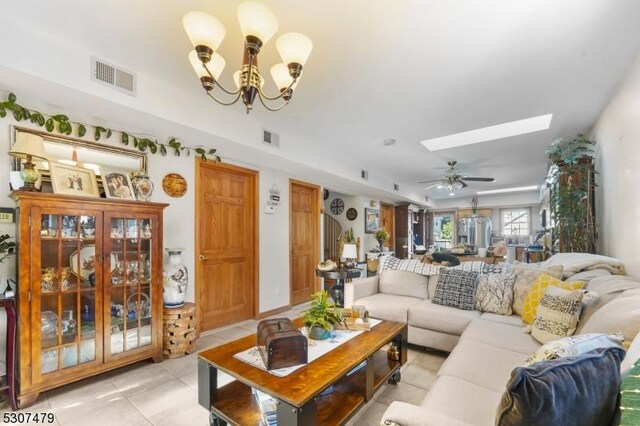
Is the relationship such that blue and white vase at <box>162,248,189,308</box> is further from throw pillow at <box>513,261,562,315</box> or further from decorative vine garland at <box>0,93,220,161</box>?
throw pillow at <box>513,261,562,315</box>

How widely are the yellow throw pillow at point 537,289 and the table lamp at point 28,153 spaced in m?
3.86

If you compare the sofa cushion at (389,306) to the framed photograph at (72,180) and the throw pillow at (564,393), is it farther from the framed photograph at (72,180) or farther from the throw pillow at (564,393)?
the framed photograph at (72,180)

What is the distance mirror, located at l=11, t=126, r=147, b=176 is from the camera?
2287 millimetres

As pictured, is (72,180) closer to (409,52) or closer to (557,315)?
(409,52)

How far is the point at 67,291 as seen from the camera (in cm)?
218

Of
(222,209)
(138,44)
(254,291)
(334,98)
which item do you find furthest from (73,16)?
(254,291)

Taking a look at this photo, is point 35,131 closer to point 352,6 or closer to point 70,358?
point 70,358

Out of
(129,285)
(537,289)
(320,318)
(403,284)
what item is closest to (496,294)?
(537,289)

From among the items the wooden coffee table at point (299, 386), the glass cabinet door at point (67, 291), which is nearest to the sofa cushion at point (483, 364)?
the wooden coffee table at point (299, 386)

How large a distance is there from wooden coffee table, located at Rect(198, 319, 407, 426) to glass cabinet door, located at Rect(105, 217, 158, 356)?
3.97ft

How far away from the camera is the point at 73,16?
1.75 m

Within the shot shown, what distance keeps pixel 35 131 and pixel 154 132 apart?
0.87 m

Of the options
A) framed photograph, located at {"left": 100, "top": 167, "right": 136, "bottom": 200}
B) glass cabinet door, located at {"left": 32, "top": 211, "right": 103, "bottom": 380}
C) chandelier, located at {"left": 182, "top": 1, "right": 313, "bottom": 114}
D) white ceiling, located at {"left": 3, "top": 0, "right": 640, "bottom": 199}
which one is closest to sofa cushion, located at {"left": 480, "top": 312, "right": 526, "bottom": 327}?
white ceiling, located at {"left": 3, "top": 0, "right": 640, "bottom": 199}

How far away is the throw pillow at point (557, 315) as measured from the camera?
1.92m
